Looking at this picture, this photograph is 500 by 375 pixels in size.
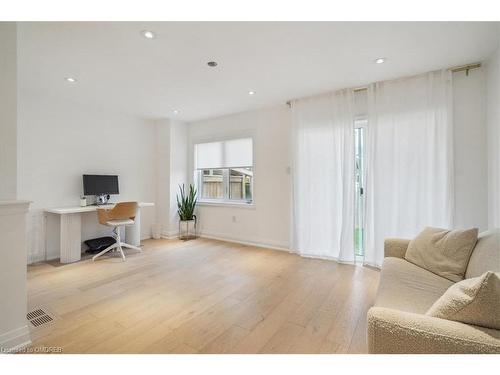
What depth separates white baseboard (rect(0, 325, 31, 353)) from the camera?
5.09ft

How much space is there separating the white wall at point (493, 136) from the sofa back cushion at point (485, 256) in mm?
833

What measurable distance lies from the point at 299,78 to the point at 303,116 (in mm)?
799

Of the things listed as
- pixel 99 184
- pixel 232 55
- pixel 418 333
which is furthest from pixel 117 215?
pixel 418 333

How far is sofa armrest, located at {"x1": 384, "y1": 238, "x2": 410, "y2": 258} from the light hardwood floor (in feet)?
1.59

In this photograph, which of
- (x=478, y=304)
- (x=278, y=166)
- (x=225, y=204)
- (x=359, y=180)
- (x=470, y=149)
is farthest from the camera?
(x=225, y=204)

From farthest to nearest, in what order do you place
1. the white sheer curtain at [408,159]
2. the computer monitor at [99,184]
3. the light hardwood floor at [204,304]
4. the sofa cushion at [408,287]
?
the computer monitor at [99,184], the white sheer curtain at [408,159], the light hardwood floor at [204,304], the sofa cushion at [408,287]

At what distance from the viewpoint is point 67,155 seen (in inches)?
145

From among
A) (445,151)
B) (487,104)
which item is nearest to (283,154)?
(445,151)

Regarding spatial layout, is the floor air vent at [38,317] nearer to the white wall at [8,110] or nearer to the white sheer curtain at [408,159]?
the white wall at [8,110]

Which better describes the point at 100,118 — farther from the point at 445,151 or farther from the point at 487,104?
the point at 487,104

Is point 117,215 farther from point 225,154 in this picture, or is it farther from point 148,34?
point 148,34

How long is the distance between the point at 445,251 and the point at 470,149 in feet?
4.87

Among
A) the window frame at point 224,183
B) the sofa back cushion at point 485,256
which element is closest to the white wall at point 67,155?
the window frame at point 224,183

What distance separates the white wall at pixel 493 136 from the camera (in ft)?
7.46
